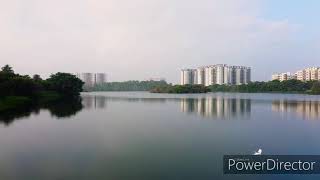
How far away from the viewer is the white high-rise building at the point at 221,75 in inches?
4195

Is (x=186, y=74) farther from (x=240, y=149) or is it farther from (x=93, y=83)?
(x=240, y=149)

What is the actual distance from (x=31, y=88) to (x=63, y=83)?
39.1 feet

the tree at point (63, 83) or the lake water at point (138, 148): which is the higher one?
the tree at point (63, 83)

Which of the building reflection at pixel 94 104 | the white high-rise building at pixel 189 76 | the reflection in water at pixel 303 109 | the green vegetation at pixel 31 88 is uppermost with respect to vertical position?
the white high-rise building at pixel 189 76

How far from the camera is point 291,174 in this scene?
6688 mm

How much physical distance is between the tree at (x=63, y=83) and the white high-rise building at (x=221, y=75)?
221 ft

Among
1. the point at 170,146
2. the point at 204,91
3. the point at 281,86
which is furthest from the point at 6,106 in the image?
the point at 281,86

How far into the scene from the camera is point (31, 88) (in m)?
31.0

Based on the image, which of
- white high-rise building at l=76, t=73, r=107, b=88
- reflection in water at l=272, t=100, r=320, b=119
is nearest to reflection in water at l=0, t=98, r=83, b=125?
reflection in water at l=272, t=100, r=320, b=119

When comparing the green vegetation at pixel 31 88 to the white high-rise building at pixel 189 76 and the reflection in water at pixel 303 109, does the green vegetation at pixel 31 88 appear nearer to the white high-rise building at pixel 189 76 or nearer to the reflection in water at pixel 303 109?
the reflection in water at pixel 303 109

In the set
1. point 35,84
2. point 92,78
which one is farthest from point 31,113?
point 92,78

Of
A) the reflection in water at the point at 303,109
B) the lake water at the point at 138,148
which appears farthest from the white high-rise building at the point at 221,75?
the lake water at the point at 138,148

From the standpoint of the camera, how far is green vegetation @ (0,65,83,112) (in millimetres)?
24484

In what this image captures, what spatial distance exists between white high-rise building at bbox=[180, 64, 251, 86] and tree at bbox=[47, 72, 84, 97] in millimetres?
67464
